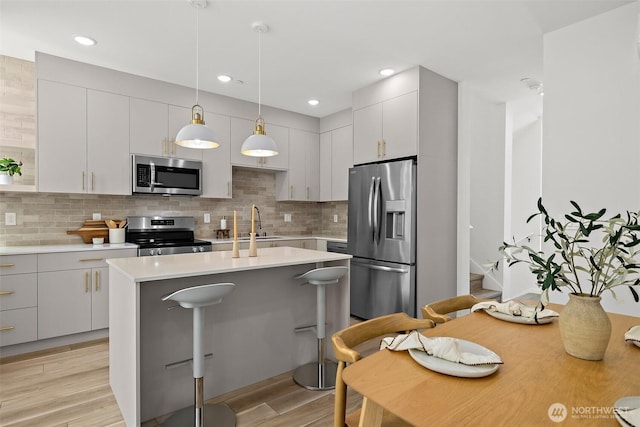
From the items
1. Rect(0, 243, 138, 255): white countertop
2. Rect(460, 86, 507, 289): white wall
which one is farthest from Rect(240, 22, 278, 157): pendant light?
Rect(460, 86, 507, 289): white wall

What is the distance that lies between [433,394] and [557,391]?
325mm

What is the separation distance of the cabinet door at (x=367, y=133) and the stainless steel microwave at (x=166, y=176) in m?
1.92

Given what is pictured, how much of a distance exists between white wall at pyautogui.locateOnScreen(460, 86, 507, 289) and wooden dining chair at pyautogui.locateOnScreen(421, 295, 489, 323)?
3.34 metres

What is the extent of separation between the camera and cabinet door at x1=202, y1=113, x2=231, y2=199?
14.0ft

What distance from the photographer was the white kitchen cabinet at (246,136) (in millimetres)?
4496

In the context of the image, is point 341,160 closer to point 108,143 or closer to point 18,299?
point 108,143

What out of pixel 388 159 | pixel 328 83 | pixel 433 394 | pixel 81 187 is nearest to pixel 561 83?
pixel 388 159

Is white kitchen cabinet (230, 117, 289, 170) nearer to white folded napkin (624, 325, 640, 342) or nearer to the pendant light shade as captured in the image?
the pendant light shade

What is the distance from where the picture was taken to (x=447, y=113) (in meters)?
3.83

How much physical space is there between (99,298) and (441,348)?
343 cm

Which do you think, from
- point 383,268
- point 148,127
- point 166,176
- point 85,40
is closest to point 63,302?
point 166,176

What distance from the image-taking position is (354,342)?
130cm

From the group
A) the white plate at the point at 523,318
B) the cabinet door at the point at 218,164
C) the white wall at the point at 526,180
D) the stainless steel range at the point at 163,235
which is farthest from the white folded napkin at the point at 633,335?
the white wall at the point at 526,180

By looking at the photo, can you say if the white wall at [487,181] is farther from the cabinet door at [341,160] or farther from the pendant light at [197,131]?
the pendant light at [197,131]
